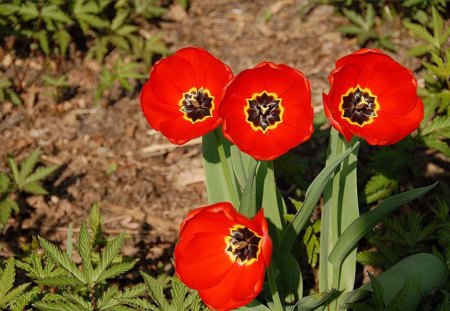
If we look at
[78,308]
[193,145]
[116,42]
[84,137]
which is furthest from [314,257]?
[116,42]

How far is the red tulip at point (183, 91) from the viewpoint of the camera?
6.48 feet

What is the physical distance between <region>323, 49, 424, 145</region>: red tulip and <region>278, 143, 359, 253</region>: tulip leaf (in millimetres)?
99

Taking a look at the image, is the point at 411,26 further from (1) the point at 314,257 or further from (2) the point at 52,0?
(2) the point at 52,0

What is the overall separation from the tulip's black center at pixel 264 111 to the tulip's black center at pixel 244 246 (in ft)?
0.94

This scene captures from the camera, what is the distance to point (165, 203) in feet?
11.3

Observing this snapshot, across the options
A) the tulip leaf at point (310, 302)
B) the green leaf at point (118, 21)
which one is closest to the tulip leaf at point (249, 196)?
the tulip leaf at point (310, 302)

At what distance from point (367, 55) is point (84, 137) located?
2.16 m

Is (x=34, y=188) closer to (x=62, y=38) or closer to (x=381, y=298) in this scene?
(x=62, y=38)

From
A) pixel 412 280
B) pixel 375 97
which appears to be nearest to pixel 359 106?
pixel 375 97

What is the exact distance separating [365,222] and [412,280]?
36cm

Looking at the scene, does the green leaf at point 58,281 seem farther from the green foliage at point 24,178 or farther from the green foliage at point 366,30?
the green foliage at point 366,30

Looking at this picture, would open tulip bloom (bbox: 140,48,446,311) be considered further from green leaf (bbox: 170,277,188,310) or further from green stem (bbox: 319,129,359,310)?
green leaf (bbox: 170,277,188,310)

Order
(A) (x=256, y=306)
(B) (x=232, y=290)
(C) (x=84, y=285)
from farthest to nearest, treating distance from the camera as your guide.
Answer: (C) (x=84, y=285) → (A) (x=256, y=306) → (B) (x=232, y=290)

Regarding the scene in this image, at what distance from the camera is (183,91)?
2053mm
